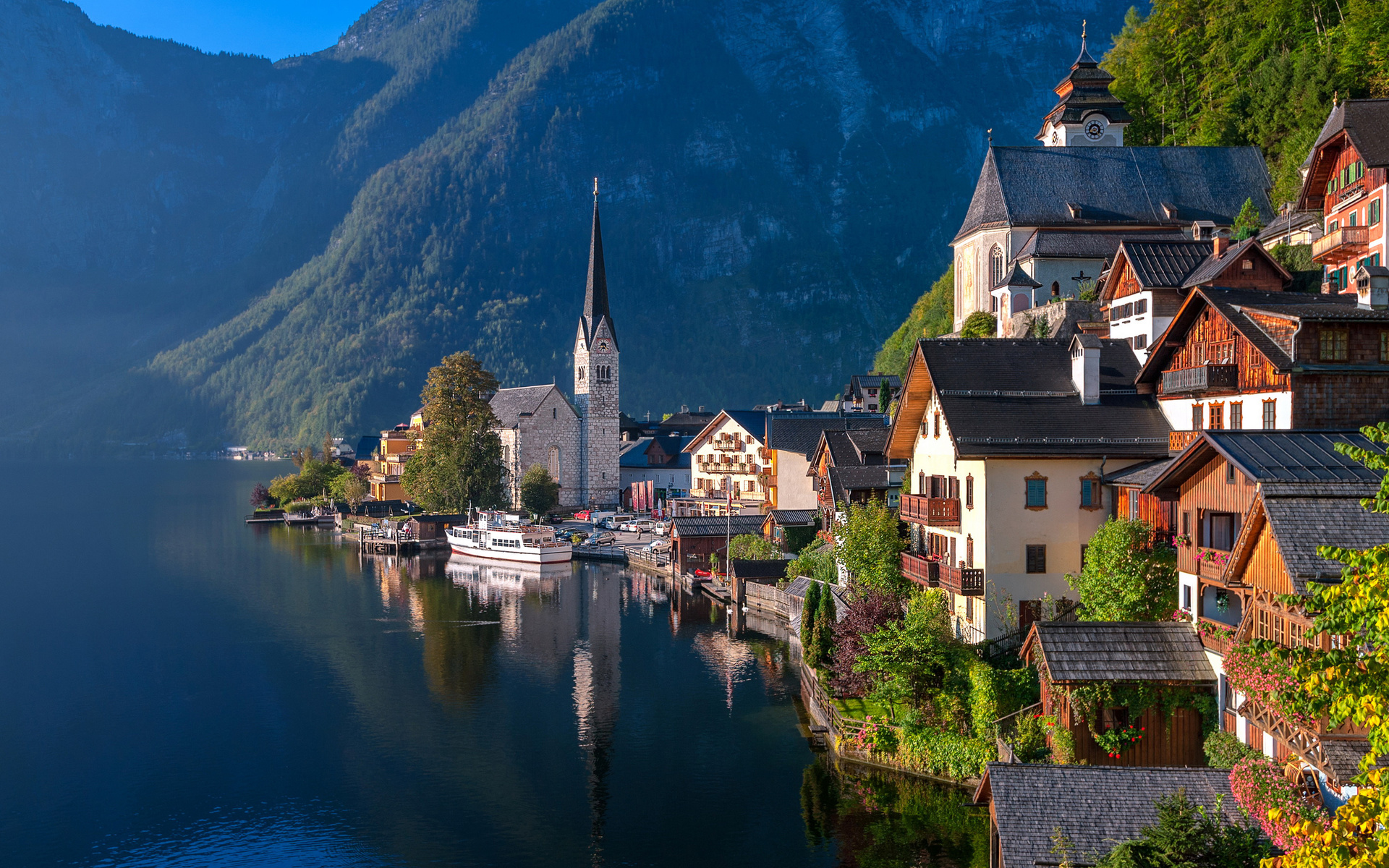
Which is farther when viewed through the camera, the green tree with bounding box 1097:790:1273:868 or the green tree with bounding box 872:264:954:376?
the green tree with bounding box 872:264:954:376

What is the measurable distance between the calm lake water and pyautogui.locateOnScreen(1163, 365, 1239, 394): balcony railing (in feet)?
44.8

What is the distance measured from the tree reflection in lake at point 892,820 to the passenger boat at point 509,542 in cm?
5319

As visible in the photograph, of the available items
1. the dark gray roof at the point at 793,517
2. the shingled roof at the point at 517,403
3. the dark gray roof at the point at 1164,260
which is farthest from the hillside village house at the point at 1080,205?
the shingled roof at the point at 517,403

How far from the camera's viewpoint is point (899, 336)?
335 feet

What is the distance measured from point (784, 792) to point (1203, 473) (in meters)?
15.2

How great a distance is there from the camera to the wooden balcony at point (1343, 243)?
3994 centimetres

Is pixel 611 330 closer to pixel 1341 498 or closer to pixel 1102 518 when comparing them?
pixel 1102 518

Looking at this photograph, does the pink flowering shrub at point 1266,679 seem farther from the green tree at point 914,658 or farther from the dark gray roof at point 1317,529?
the green tree at point 914,658

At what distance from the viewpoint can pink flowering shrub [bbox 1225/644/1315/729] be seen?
15.1m

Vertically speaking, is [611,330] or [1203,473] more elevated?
[611,330]

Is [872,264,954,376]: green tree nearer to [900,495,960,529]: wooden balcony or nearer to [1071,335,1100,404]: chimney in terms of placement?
[900,495,960,529]: wooden balcony

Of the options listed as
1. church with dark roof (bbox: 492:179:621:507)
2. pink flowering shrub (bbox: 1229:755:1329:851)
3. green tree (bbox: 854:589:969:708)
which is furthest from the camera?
church with dark roof (bbox: 492:179:621:507)

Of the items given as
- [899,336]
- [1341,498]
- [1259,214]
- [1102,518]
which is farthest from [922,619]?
[899,336]

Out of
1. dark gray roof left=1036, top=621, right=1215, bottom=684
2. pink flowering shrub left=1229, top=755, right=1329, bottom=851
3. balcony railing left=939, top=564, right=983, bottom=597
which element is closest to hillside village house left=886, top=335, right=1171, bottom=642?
balcony railing left=939, top=564, right=983, bottom=597
